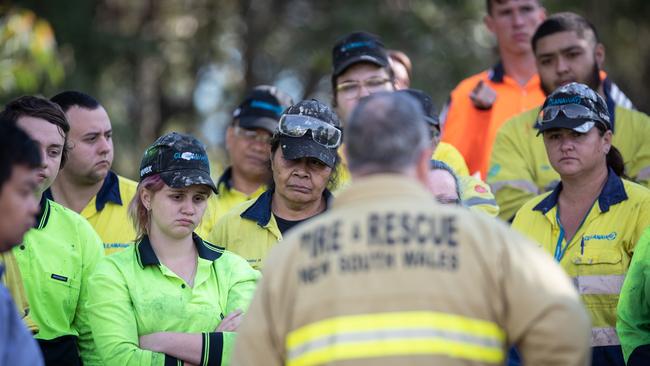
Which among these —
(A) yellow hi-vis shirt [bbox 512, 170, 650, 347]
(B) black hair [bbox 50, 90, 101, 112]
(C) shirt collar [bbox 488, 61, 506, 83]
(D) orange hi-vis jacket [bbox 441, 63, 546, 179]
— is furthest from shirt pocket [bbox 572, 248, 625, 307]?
(B) black hair [bbox 50, 90, 101, 112]

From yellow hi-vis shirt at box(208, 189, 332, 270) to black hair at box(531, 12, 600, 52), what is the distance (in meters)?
2.56

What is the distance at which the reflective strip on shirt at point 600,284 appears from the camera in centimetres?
672

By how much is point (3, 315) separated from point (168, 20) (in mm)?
17076

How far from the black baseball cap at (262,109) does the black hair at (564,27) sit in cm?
200

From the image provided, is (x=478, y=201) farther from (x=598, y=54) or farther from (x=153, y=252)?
(x=153, y=252)

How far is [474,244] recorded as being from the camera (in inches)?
166

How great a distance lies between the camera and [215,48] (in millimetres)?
20641

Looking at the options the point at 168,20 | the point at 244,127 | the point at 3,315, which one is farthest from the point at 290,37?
the point at 3,315

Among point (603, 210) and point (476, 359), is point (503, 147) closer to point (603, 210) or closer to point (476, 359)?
point (603, 210)

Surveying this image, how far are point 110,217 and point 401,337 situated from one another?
13.2 ft

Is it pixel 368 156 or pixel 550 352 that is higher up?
pixel 368 156

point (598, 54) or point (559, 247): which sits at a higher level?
point (598, 54)

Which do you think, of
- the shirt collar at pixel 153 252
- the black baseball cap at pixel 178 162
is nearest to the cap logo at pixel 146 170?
the black baseball cap at pixel 178 162

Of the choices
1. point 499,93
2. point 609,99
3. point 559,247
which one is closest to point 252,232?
point 559,247
